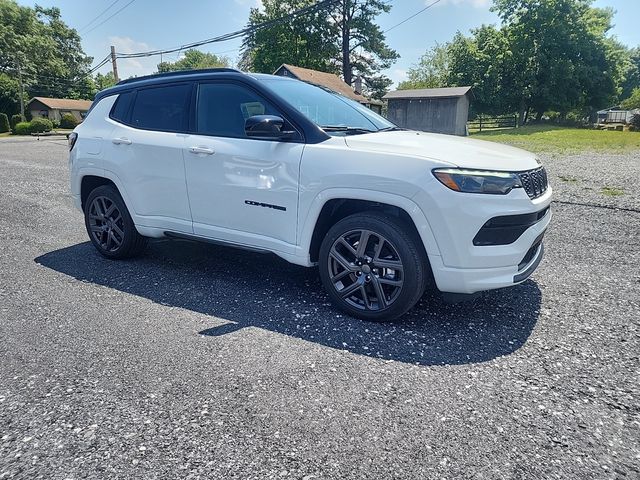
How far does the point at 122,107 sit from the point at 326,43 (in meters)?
48.8

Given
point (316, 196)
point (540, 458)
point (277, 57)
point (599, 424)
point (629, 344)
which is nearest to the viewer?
point (540, 458)

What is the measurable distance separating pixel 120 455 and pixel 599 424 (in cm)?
236

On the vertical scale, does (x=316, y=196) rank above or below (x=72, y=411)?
above

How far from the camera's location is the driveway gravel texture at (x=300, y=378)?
2.01 m

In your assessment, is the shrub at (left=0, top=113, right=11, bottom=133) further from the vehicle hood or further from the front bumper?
the front bumper

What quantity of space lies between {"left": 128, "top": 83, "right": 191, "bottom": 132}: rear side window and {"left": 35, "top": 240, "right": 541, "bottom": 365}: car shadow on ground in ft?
4.78

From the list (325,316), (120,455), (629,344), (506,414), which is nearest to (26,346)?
(120,455)

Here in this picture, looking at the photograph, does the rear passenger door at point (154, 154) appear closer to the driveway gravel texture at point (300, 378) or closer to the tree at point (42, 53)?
the driveway gravel texture at point (300, 378)

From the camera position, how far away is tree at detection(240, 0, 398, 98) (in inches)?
1855

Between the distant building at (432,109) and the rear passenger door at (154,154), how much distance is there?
27.9m

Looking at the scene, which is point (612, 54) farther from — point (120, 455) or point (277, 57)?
point (120, 455)

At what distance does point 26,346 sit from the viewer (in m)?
3.01

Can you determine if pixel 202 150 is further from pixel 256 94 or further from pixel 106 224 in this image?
pixel 106 224

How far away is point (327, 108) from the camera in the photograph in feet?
13.0
